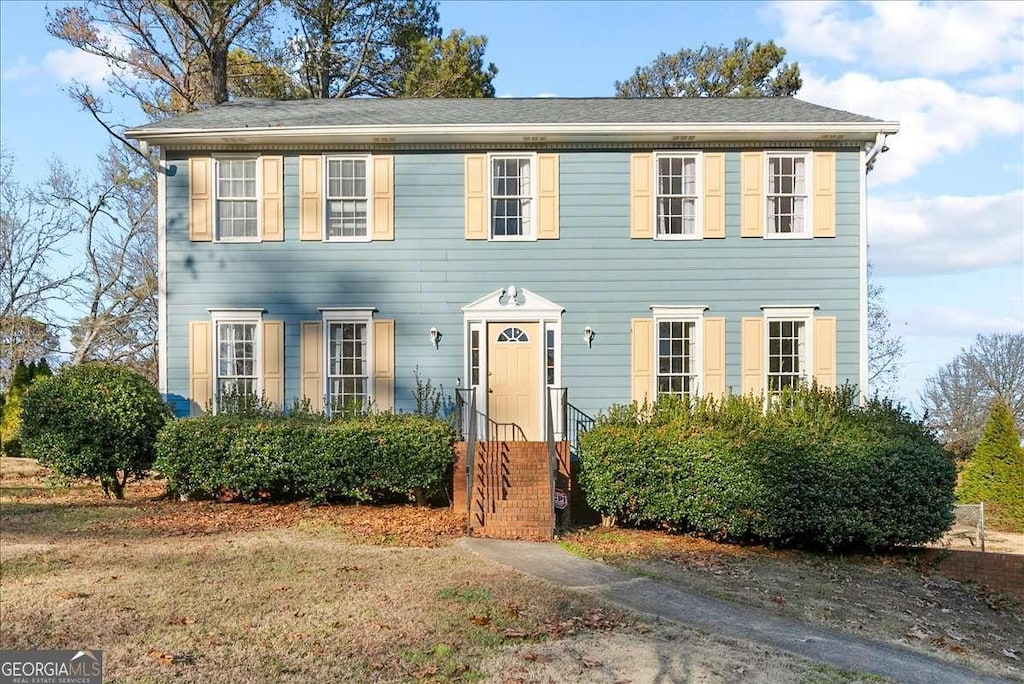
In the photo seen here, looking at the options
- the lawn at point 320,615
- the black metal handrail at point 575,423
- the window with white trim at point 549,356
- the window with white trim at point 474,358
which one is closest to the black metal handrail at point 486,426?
the window with white trim at point 474,358

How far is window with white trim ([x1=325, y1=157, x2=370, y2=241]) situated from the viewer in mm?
14211

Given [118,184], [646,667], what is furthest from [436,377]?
[118,184]

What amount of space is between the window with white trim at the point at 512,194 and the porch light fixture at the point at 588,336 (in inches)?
69.8

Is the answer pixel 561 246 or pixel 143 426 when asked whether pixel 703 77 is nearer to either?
pixel 561 246

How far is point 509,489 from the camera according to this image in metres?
11.5

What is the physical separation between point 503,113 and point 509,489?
6.63 metres

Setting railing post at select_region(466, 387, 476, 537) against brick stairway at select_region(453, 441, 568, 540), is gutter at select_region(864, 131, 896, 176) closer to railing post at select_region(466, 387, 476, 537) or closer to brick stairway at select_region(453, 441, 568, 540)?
brick stairway at select_region(453, 441, 568, 540)

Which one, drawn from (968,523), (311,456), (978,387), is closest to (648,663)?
(311,456)

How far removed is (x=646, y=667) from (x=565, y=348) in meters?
8.14

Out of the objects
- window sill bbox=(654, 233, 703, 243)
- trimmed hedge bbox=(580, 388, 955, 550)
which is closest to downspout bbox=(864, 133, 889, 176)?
window sill bbox=(654, 233, 703, 243)

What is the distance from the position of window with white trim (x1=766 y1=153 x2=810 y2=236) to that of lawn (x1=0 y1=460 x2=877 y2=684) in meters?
7.35

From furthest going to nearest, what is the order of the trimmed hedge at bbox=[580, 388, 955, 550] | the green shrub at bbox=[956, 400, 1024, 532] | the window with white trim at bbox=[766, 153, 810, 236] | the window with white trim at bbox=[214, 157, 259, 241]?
1. the green shrub at bbox=[956, 400, 1024, 532]
2. the window with white trim at bbox=[214, 157, 259, 241]
3. the window with white trim at bbox=[766, 153, 810, 236]
4. the trimmed hedge at bbox=[580, 388, 955, 550]

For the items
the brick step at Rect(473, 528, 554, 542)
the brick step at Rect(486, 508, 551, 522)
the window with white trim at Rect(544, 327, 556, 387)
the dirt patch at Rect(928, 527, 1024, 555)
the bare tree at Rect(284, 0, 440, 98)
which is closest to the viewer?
the brick step at Rect(473, 528, 554, 542)

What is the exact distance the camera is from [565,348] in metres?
13.9
